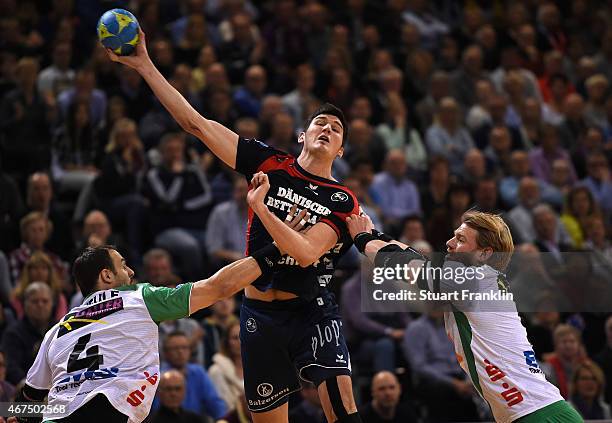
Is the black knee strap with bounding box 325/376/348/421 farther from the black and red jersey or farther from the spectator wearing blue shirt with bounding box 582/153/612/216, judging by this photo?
the spectator wearing blue shirt with bounding box 582/153/612/216

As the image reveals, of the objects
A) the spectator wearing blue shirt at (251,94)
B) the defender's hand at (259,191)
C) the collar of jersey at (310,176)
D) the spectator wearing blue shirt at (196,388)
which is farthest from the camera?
the spectator wearing blue shirt at (251,94)

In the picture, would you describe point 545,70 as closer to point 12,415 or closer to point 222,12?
point 222,12

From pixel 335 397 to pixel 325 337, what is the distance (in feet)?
1.44

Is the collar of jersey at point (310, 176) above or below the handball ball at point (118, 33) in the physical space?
below

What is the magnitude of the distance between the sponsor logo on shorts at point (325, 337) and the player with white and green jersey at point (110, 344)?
0.75 meters

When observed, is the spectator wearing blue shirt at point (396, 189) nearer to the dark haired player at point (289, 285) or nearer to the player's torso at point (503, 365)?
the dark haired player at point (289, 285)

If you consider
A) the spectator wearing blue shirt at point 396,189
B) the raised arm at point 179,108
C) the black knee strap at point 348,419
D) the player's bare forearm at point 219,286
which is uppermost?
the spectator wearing blue shirt at point 396,189

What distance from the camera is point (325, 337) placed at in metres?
7.74

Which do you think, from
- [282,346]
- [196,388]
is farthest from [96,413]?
[196,388]

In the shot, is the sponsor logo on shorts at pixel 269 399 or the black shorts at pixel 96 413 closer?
the black shorts at pixel 96 413

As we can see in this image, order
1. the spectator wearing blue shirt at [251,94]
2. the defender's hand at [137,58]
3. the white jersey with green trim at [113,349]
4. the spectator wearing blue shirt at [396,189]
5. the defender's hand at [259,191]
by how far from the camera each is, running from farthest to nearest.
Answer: the spectator wearing blue shirt at [251,94] < the spectator wearing blue shirt at [396,189] < the defender's hand at [137,58] < the defender's hand at [259,191] < the white jersey with green trim at [113,349]

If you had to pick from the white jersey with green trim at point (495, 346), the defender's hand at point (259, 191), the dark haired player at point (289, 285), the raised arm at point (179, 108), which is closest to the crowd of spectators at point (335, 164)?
the dark haired player at point (289, 285)

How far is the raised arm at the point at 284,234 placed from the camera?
725cm

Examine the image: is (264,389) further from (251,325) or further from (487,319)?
(487,319)
